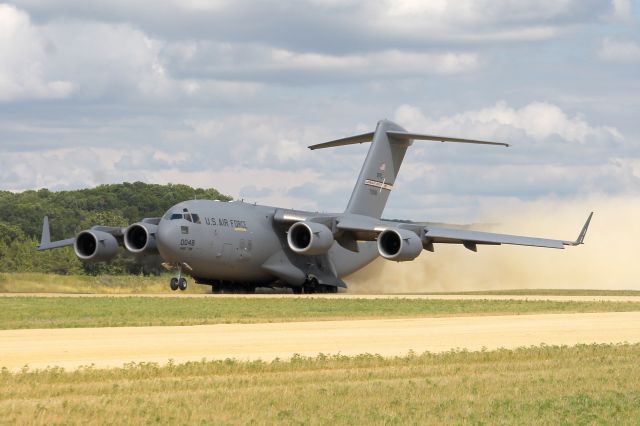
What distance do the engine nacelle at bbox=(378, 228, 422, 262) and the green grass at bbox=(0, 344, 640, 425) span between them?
28.3 meters

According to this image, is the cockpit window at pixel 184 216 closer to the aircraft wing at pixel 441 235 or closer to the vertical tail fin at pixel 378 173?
the aircraft wing at pixel 441 235

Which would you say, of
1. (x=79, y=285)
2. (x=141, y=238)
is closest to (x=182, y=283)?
(x=141, y=238)

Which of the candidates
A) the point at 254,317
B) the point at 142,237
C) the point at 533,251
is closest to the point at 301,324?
the point at 254,317

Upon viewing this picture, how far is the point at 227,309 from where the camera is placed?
1483 inches

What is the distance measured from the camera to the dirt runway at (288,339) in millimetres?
21797

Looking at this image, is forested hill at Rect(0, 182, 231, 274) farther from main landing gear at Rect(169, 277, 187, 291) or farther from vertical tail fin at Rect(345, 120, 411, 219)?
main landing gear at Rect(169, 277, 187, 291)

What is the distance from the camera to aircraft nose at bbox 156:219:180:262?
47844mm

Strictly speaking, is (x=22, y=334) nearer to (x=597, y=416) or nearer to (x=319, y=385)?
(x=319, y=385)

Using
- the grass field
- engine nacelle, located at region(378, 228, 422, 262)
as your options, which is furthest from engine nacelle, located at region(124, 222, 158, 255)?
engine nacelle, located at region(378, 228, 422, 262)

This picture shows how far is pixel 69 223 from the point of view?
371 ft

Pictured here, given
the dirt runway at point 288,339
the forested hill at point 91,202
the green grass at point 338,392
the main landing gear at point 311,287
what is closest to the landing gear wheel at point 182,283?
the main landing gear at point 311,287

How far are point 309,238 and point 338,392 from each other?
34.6 metres

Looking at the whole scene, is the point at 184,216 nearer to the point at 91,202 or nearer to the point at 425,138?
the point at 425,138

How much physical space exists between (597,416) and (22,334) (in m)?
15.5
